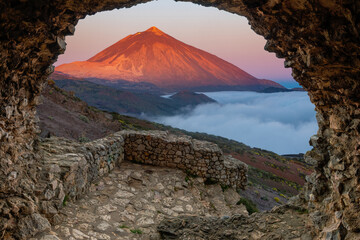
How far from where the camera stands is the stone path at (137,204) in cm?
442

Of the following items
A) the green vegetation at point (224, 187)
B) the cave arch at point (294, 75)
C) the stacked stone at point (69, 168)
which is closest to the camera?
the cave arch at point (294, 75)

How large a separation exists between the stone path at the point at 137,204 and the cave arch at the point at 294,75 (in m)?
1.04

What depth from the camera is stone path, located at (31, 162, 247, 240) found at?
4.42 meters

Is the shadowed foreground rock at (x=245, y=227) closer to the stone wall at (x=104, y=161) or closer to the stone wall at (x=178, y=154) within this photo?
the stone wall at (x=104, y=161)

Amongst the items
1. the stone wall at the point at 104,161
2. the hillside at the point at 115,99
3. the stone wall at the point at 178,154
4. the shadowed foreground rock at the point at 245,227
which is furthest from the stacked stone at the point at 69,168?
the hillside at the point at 115,99

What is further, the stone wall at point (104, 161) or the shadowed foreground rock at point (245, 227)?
the stone wall at point (104, 161)

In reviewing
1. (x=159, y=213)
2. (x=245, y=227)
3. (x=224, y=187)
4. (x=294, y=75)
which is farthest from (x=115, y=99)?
(x=294, y=75)

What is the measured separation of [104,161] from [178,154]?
8.24 ft

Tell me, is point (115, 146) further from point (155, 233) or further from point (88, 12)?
point (88, 12)

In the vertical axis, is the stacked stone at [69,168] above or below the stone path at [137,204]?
above

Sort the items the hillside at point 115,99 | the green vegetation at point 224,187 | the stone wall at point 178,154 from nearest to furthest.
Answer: the stone wall at point 178,154, the green vegetation at point 224,187, the hillside at point 115,99

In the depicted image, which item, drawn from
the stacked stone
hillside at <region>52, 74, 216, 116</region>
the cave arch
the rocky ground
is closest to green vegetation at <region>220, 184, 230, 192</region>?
the rocky ground

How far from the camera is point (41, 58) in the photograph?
150 inches

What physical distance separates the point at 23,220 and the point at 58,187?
45.3 inches
